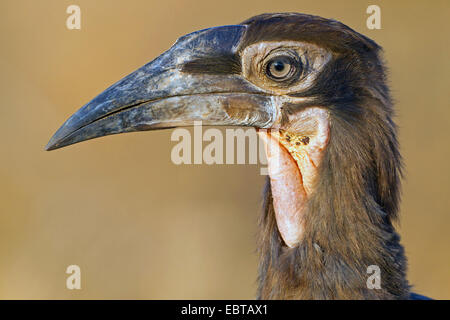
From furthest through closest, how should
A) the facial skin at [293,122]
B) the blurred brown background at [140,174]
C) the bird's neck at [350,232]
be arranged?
the blurred brown background at [140,174]
the facial skin at [293,122]
the bird's neck at [350,232]

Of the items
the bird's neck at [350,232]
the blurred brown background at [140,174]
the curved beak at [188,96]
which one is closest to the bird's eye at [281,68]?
the curved beak at [188,96]

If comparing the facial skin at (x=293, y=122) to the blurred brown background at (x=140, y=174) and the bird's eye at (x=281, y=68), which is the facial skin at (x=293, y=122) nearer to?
the bird's eye at (x=281, y=68)

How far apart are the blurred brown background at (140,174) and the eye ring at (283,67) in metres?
4.36

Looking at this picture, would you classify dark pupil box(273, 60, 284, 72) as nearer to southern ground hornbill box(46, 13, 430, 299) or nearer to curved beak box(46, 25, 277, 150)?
southern ground hornbill box(46, 13, 430, 299)

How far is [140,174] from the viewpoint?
7445mm

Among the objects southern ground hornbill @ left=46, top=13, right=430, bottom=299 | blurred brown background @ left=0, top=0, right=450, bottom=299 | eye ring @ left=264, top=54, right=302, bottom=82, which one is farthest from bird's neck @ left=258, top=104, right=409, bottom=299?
blurred brown background @ left=0, top=0, right=450, bottom=299

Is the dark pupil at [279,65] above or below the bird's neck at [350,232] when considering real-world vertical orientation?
above

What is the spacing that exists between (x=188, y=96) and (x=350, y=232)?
100cm

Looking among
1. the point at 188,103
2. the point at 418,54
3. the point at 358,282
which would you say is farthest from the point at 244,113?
the point at 418,54

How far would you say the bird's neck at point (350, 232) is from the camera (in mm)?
2793

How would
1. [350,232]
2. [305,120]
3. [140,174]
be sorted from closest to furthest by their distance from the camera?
[350,232], [305,120], [140,174]

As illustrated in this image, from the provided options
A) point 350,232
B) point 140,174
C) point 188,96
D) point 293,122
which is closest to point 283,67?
point 293,122

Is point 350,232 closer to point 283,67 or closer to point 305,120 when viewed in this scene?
point 305,120

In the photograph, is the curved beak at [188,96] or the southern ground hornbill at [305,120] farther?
the curved beak at [188,96]
